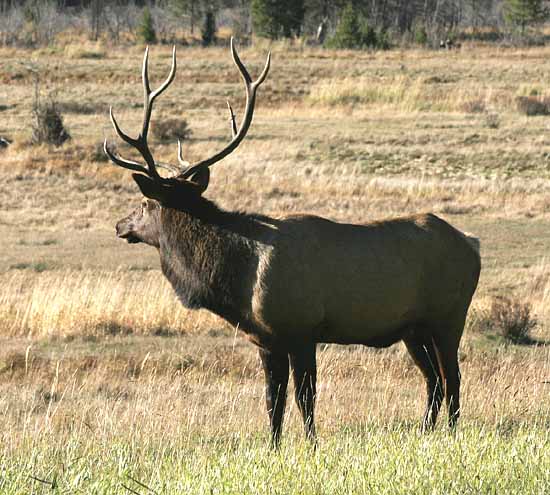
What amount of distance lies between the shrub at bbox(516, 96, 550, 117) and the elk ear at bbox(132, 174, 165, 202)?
30394 mm

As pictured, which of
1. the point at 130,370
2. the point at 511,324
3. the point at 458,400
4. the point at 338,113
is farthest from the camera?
the point at 338,113

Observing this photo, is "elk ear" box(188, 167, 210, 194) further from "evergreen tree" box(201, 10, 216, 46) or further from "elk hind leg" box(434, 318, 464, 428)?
"evergreen tree" box(201, 10, 216, 46)

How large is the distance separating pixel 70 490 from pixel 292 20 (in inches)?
3062

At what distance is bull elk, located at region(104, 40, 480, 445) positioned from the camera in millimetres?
7797

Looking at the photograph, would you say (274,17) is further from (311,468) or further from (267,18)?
(311,468)

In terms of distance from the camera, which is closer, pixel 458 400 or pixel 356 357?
pixel 458 400

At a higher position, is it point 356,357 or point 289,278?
point 289,278

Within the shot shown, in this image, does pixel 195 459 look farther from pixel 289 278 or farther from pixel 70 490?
pixel 289 278

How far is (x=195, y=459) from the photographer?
6375mm

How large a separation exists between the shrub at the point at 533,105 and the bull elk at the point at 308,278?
29.9 meters

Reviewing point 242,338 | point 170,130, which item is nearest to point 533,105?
point 170,130

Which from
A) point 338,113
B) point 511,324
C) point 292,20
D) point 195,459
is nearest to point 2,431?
point 195,459

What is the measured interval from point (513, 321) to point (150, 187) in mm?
5799

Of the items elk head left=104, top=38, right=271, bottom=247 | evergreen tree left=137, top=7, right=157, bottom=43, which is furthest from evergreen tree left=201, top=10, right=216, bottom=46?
elk head left=104, top=38, right=271, bottom=247
